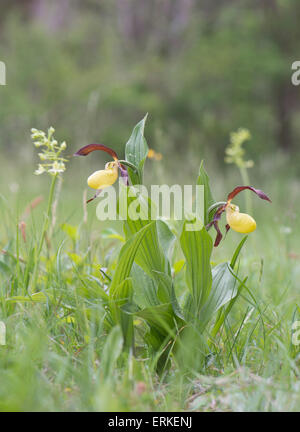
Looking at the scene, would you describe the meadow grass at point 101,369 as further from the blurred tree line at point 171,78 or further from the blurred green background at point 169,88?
Answer: the blurred tree line at point 171,78

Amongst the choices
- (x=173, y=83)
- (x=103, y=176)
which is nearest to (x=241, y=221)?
(x=103, y=176)

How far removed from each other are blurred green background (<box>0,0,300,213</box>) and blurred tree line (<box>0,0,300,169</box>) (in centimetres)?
2

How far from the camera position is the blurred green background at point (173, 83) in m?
7.01

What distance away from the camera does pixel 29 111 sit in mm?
7516

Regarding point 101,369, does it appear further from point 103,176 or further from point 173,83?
point 173,83

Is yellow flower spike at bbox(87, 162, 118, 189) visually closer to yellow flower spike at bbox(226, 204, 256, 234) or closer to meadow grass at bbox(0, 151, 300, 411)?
meadow grass at bbox(0, 151, 300, 411)

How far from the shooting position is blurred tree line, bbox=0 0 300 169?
709cm

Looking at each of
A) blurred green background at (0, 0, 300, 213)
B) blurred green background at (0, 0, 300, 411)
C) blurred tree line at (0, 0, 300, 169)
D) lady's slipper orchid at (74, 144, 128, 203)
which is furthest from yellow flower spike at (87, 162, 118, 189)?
blurred tree line at (0, 0, 300, 169)

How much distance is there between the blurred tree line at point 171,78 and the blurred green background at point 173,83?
2 cm

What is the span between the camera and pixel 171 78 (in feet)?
24.5

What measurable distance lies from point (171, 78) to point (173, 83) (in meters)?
0.11

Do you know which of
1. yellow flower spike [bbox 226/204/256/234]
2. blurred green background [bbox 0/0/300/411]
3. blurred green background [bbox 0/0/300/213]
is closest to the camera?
yellow flower spike [bbox 226/204/256/234]
